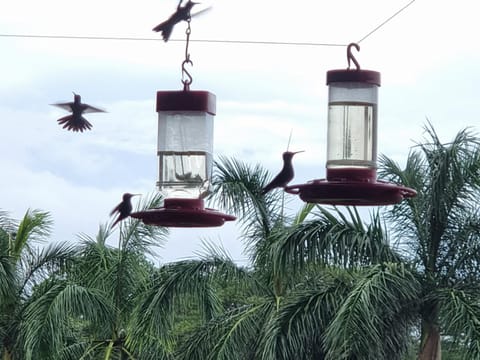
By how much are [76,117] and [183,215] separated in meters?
3.42

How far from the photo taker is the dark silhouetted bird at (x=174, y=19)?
579 cm

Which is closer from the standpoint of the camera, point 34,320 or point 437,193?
point 437,193

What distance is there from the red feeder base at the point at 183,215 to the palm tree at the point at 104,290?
12.5m

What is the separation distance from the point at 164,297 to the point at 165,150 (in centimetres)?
1008

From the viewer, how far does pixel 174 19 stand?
5871 mm

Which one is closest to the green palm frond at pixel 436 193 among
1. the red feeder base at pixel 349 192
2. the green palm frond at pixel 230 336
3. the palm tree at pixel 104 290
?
the green palm frond at pixel 230 336

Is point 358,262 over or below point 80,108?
below

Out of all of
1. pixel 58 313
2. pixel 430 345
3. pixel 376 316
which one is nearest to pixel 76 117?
pixel 376 316

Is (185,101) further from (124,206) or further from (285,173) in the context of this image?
(124,206)

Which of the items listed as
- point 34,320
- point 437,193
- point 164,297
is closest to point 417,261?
point 437,193

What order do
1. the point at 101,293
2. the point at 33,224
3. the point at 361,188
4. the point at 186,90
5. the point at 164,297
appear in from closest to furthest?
the point at 361,188 → the point at 186,90 → the point at 164,297 → the point at 101,293 → the point at 33,224

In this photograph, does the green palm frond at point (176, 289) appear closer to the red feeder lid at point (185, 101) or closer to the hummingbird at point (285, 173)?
the hummingbird at point (285, 173)

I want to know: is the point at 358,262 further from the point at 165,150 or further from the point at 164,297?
the point at 165,150

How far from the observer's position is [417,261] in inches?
592
